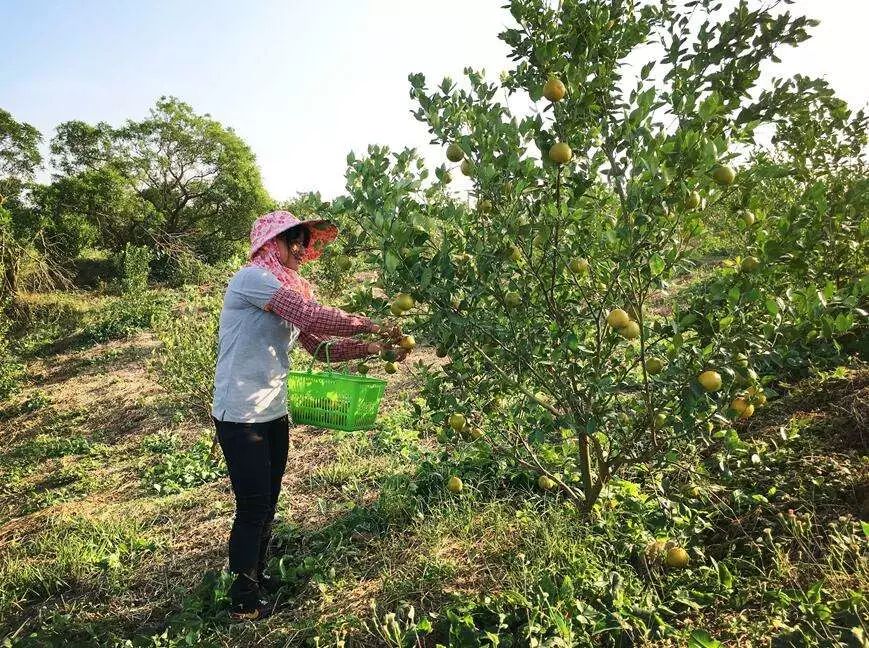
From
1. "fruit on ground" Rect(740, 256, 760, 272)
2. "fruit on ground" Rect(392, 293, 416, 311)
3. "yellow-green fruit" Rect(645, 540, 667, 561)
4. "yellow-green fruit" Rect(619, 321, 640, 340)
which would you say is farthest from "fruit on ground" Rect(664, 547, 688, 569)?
"fruit on ground" Rect(392, 293, 416, 311)

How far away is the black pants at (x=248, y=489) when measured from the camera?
225 centimetres

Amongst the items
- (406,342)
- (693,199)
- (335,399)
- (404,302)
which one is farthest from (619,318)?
(335,399)

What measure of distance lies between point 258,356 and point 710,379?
66.9 inches

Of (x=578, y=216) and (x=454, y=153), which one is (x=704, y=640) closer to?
(x=578, y=216)

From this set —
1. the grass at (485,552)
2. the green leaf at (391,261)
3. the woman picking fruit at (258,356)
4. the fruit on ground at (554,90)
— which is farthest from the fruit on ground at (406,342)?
the fruit on ground at (554,90)

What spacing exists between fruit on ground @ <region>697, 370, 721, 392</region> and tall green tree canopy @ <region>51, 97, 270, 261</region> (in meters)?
15.9

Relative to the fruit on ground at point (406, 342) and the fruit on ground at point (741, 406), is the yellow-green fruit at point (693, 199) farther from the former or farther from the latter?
the fruit on ground at point (406, 342)

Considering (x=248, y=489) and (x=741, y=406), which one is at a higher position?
(x=741, y=406)

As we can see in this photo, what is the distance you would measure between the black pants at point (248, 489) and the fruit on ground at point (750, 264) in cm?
189

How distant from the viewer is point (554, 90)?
5.18 ft

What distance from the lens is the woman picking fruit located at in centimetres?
218

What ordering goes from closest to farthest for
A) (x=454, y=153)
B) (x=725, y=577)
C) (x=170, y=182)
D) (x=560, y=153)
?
1. (x=560, y=153)
2. (x=454, y=153)
3. (x=725, y=577)
4. (x=170, y=182)

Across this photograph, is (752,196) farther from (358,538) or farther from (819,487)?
(358,538)

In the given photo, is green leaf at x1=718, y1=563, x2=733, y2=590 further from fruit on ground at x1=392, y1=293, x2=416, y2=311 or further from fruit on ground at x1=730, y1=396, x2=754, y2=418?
fruit on ground at x1=392, y1=293, x2=416, y2=311
